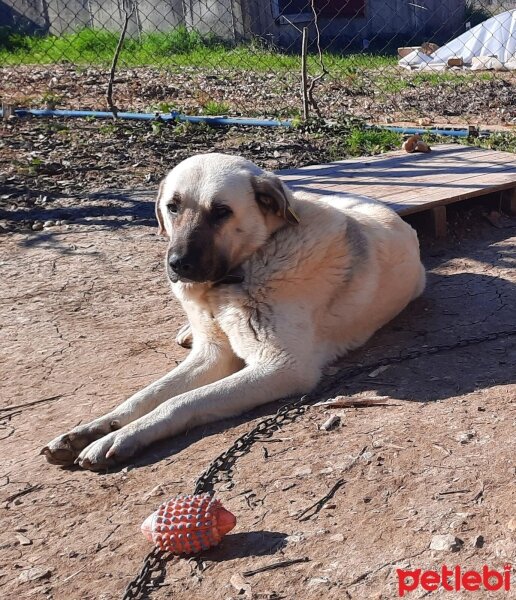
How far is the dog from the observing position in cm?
322

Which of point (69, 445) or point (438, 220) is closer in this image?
point (69, 445)

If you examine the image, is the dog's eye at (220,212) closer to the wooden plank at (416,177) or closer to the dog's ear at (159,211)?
the dog's ear at (159,211)

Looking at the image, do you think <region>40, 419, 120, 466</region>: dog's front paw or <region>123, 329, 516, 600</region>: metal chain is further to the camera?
<region>40, 419, 120, 466</region>: dog's front paw

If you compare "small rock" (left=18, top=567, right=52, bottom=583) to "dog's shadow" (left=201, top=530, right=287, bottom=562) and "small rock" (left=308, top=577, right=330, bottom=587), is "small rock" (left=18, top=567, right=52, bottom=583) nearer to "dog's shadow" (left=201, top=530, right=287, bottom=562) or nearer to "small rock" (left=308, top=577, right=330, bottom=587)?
"dog's shadow" (left=201, top=530, right=287, bottom=562)

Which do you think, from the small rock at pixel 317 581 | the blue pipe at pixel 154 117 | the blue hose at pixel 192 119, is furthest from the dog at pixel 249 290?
the blue pipe at pixel 154 117

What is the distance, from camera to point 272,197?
352 centimetres

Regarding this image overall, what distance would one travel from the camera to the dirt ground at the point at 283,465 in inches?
87.8

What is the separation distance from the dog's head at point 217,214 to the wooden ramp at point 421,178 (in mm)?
1594

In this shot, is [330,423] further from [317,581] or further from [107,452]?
[317,581]

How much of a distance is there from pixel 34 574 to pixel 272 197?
178 cm

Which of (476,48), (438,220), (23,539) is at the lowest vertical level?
(23,539)

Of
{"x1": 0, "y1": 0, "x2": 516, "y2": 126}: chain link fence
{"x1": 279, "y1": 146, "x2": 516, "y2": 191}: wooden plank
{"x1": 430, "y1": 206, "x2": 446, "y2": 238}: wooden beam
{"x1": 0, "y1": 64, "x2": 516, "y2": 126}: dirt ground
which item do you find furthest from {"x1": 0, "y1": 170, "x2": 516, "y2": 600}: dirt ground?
{"x1": 0, "y1": 64, "x2": 516, "y2": 126}: dirt ground

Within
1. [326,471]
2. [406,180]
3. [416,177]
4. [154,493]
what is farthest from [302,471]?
[416,177]

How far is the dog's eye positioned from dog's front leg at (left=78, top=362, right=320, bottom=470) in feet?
2.03
